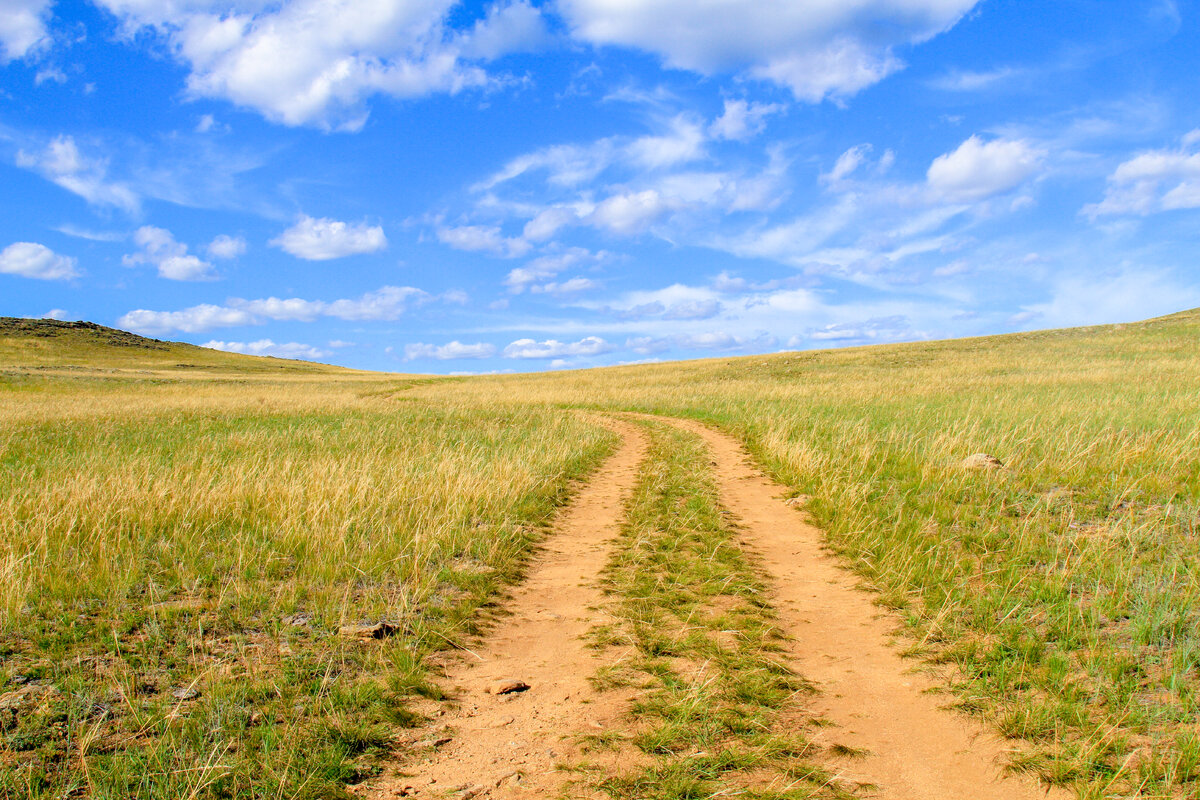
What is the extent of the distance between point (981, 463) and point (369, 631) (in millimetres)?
9642

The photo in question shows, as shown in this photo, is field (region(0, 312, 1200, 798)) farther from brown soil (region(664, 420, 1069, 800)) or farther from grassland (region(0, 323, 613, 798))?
brown soil (region(664, 420, 1069, 800))

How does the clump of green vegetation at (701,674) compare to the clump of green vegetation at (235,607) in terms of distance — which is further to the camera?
the clump of green vegetation at (235,607)

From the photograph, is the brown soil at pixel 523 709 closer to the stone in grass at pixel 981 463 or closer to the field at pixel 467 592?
the field at pixel 467 592

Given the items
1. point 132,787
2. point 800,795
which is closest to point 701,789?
point 800,795

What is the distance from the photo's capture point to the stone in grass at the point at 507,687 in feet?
13.9

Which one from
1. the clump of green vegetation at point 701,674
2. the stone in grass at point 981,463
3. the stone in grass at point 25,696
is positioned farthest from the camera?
the stone in grass at point 981,463

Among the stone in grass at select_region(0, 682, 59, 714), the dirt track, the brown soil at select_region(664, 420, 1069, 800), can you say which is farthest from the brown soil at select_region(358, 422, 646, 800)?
the stone in grass at select_region(0, 682, 59, 714)

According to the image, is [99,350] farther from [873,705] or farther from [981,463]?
[873,705]

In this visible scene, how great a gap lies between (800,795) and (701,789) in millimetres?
502

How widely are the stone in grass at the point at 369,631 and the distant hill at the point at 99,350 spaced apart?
297ft

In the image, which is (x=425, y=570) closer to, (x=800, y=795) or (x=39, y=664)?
(x=39, y=664)

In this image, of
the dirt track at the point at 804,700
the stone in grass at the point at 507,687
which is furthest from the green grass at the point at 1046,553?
the stone in grass at the point at 507,687

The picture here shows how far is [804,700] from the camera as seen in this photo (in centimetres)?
401

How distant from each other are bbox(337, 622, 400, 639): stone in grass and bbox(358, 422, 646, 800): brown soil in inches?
29.4
